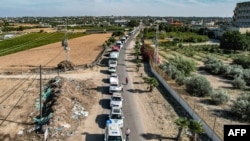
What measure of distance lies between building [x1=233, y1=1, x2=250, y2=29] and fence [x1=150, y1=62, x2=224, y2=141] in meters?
113

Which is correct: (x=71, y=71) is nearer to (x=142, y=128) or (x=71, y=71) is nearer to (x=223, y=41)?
(x=142, y=128)

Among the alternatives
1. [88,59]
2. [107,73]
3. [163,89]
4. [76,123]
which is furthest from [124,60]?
[76,123]

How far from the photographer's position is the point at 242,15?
143 m

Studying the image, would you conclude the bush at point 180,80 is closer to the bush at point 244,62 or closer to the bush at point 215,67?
the bush at point 215,67

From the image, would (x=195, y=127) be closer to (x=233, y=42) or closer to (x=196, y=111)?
(x=196, y=111)

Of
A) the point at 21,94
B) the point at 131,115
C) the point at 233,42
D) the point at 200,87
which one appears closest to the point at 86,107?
the point at 131,115

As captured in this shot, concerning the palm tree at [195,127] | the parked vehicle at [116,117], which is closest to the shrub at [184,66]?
the parked vehicle at [116,117]

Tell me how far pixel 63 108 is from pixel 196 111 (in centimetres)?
1213

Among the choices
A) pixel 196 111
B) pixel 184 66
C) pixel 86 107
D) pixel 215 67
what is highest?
pixel 184 66

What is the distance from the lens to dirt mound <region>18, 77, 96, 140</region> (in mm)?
23906

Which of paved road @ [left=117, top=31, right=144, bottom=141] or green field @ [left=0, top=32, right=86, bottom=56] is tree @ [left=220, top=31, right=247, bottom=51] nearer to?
paved road @ [left=117, top=31, right=144, bottom=141]

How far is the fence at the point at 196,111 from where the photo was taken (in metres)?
22.7

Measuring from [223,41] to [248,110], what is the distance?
65.7 metres

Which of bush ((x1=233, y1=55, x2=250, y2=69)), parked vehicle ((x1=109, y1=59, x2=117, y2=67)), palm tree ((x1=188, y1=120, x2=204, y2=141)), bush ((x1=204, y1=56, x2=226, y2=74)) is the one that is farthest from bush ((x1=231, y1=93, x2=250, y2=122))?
bush ((x1=233, y1=55, x2=250, y2=69))
